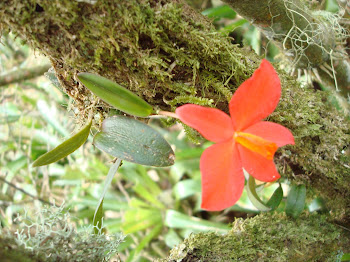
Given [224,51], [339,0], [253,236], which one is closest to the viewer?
[224,51]

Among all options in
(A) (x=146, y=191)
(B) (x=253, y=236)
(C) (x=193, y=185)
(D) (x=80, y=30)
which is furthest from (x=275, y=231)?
(A) (x=146, y=191)

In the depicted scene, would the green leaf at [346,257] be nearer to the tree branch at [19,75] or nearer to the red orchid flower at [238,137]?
the red orchid flower at [238,137]

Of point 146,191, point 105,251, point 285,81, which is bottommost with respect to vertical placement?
point 146,191

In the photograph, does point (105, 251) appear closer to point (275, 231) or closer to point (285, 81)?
point (275, 231)

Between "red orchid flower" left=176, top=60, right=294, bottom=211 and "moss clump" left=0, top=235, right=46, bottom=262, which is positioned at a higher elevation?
"red orchid flower" left=176, top=60, right=294, bottom=211

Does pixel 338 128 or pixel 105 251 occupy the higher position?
pixel 338 128

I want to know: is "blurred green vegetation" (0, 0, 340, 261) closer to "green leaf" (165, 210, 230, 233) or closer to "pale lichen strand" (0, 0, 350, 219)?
"green leaf" (165, 210, 230, 233)

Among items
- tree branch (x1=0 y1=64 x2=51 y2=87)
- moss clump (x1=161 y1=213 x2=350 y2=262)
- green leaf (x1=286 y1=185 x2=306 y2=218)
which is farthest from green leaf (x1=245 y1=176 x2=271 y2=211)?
tree branch (x1=0 y1=64 x2=51 y2=87)
